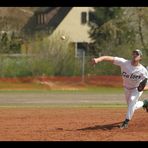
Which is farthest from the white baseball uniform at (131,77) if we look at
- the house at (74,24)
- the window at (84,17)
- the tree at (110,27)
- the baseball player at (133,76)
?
the window at (84,17)

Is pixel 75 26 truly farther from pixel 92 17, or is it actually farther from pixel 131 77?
pixel 131 77

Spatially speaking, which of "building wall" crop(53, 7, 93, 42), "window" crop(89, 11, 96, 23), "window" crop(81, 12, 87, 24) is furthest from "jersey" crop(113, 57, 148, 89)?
"building wall" crop(53, 7, 93, 42)

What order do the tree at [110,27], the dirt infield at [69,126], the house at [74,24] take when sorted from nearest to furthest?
the dirt infield at [69,126] → the tree at [110,27] → the house at [74,24]

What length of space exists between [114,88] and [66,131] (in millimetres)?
20912

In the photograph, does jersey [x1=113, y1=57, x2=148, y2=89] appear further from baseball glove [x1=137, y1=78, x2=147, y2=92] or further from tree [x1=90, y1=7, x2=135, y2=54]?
tree [x1=90, y1=7, x2=135, y2=54]

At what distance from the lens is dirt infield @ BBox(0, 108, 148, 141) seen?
36.4 feet

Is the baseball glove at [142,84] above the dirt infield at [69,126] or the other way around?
above

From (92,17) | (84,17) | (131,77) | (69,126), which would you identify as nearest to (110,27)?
(92,17)

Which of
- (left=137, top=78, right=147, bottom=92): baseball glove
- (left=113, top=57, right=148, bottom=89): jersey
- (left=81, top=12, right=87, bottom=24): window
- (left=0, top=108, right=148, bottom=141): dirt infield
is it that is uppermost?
(left=81, top=12, right=87, bottom=24): window

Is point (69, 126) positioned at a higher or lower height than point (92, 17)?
lower

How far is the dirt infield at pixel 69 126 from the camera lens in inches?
437

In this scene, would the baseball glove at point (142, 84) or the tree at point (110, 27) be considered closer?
the baseball glove at point (142, 84)

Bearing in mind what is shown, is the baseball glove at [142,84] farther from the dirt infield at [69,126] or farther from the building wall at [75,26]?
the building wall at [75,26]

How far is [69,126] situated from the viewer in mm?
13148
